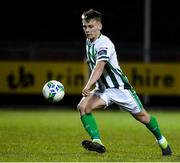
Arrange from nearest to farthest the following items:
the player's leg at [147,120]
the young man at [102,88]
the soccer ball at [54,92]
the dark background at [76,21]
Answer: the young man at [102,88]
the player's leg at [147,120]
the soccer ball at [54,92]
the dark background at [76,21]

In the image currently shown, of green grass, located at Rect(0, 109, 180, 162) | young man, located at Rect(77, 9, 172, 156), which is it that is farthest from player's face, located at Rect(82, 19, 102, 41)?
green grass, located at Rect(0, 109, 180, 162)

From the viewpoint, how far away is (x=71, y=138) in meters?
12.4

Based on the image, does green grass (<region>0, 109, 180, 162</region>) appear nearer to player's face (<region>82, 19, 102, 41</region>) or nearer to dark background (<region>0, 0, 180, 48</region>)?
player's face (<region>82, 19, 102, 41</region>)

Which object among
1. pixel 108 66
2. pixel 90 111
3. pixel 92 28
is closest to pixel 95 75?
pixel 108 66

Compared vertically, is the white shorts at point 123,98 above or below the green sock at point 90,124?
above

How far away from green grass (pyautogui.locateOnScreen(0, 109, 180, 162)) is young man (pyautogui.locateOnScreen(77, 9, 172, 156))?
40cm

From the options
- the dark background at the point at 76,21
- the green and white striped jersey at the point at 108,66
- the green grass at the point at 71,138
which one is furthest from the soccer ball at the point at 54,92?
the dark background at the point at 76,21

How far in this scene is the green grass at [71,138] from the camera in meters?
9.48

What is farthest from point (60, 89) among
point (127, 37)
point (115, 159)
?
point (127, 37)

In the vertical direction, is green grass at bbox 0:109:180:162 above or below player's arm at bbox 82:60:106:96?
below

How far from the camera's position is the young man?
31.9 feet

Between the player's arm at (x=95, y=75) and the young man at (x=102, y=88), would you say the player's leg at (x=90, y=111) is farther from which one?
the player's arm at (x=95, y=75)

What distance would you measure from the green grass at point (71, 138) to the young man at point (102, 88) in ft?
1.31

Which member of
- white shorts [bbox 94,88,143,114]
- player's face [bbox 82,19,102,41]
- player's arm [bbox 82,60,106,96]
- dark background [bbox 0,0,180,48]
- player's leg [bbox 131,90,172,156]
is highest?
player's face [bbox 82,19,102,41]
